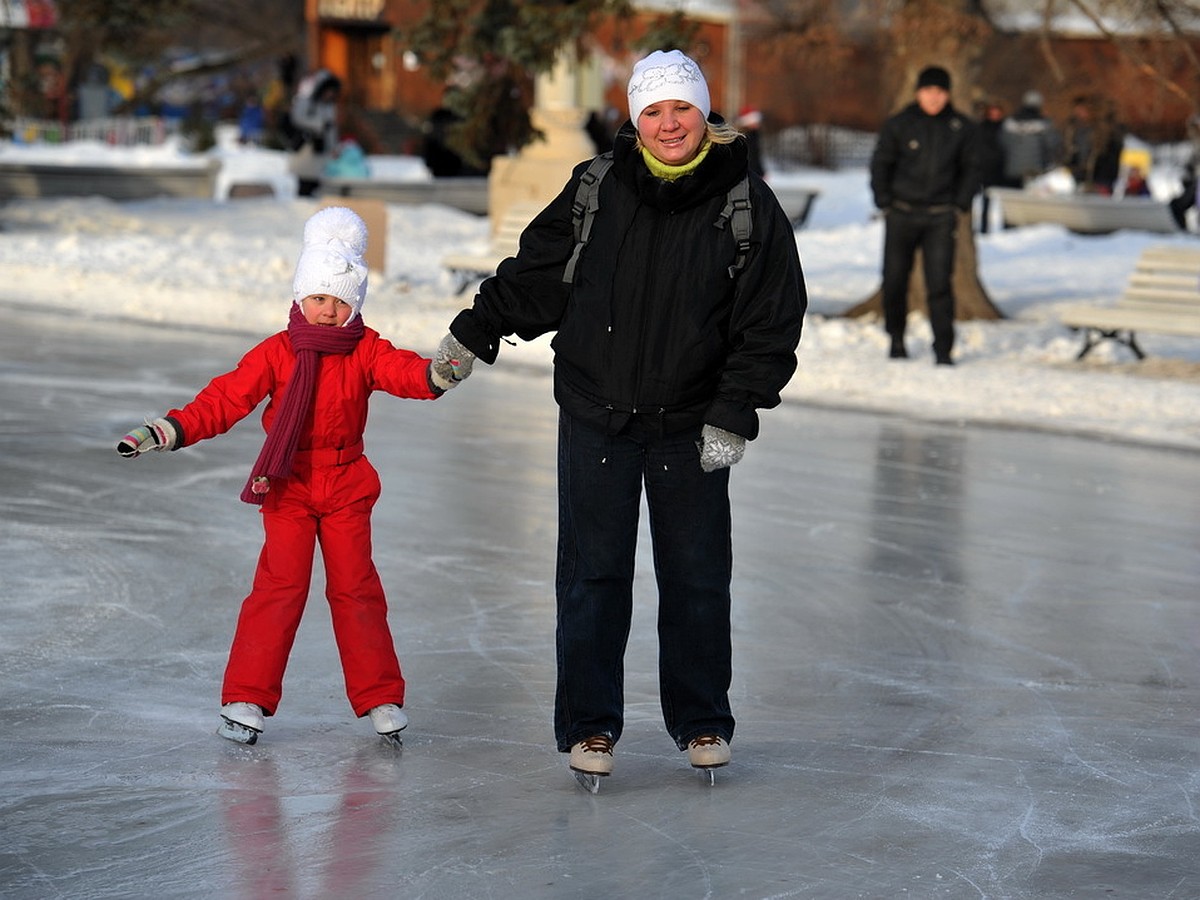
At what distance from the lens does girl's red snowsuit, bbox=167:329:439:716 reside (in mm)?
5117

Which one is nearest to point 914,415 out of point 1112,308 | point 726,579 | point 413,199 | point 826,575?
point 1112,308

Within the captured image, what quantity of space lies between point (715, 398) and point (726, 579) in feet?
1.58

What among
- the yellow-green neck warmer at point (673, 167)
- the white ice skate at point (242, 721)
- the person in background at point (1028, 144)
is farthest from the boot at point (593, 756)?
the person in background at point (1028, 144)

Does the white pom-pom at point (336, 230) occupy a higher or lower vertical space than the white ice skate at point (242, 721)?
higher

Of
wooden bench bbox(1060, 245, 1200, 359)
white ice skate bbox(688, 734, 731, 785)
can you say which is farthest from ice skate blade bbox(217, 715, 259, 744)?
wooden bench bbox(1060, 245, 1200, 359)

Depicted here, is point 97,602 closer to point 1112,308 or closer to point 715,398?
point 715,398

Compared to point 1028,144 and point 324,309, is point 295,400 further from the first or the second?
point 1028,144

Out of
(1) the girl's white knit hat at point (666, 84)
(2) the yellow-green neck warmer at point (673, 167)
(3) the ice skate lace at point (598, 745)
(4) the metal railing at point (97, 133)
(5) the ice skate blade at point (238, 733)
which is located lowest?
(5) the ice skate blade at point (238, 733)

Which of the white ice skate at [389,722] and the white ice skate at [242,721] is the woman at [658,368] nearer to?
the white ice skate at [389,722]

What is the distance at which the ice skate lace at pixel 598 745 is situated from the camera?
4.85 meters

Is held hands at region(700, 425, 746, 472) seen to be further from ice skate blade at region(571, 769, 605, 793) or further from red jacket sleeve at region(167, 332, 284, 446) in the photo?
red jacket sleeve at region(167, 332, 284, 446)

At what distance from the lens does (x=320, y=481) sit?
5.16 m

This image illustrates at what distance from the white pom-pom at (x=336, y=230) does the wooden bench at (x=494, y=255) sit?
1201 centimetres

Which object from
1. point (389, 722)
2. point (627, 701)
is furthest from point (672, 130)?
point (627, 701)
